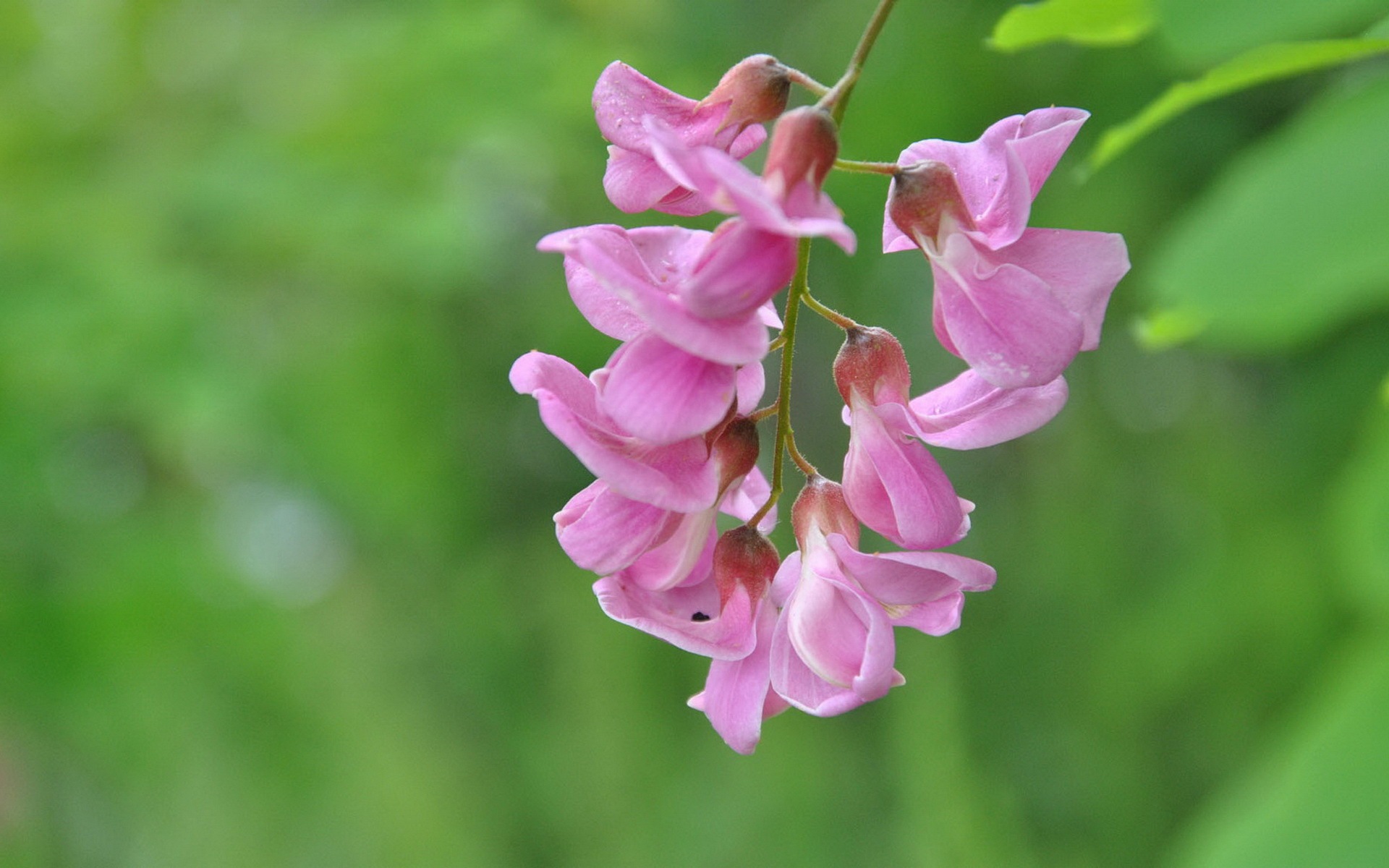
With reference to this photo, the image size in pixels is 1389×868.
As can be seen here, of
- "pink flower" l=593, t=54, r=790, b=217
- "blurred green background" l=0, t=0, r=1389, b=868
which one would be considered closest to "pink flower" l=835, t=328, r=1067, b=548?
"pink flower" l=593, t=54, r=790, b=217

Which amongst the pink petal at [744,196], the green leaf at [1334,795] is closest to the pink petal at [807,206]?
the pink petal at [744,196]

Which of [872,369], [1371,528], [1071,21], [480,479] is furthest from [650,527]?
[480,479]

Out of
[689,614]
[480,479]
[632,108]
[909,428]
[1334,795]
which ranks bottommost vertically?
[480,479]

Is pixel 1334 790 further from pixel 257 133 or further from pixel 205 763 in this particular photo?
pixel 205 763

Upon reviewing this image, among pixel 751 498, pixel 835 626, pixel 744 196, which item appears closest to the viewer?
pixel 744 196

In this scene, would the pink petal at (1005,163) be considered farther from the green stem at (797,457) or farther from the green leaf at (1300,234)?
the green leaf at (1300,234)

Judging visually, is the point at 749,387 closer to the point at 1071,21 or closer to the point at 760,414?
the point at 760,414

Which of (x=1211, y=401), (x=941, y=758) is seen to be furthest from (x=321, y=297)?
(x=1211, y=401)
